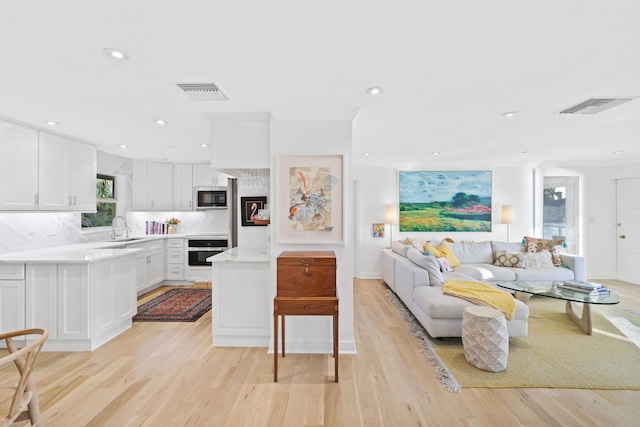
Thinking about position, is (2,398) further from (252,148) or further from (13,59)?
(252,148)

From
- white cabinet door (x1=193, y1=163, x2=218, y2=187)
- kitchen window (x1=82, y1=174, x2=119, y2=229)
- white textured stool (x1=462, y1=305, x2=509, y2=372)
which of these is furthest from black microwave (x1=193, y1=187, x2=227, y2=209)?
white textured stool (x1=462, y1=305, x2=509, y2=372)

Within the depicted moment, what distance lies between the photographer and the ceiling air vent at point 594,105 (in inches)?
105

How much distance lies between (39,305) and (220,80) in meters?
2.86

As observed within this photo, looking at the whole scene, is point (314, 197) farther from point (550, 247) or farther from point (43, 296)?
point (550, 247)

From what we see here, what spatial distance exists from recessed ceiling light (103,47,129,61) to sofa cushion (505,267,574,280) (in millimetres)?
5409

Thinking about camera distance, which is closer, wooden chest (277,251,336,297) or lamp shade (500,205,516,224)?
wooden chest (277,251,336,297)

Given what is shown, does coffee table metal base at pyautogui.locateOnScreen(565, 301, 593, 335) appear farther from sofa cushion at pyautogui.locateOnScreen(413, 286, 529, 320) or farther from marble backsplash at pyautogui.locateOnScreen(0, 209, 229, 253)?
marble backsplash at pyautogui.locateOnScreen(0, 209, 229, 253)

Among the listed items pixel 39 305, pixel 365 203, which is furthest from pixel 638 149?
pixel 39 305

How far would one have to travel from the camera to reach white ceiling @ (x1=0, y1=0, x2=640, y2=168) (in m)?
1.52

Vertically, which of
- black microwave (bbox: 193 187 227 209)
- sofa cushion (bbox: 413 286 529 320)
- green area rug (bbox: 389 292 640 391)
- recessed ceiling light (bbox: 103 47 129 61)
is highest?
recessed ceiling light (bbox: 103 47 129 61)

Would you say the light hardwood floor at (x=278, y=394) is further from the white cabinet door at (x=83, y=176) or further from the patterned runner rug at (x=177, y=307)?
the white cabinet door at (x=83, y=176)

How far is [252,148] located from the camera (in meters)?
3.08

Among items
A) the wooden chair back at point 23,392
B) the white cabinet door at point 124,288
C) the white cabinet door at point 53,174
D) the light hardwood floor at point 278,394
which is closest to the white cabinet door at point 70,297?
the light hardwood floor at point 278,394

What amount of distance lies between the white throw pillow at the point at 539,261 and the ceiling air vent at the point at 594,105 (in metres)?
2.67
